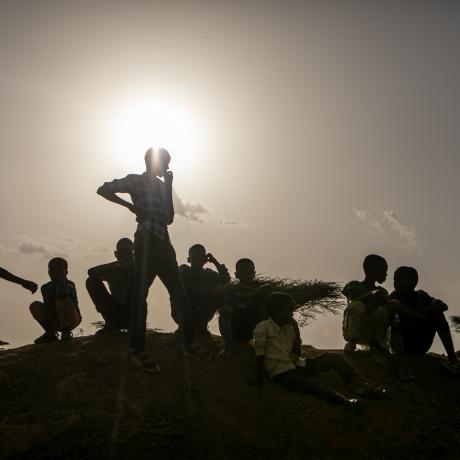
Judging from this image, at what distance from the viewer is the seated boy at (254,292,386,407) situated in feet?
15.5

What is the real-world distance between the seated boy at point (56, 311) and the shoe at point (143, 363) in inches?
71.6

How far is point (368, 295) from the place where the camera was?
19.7ft

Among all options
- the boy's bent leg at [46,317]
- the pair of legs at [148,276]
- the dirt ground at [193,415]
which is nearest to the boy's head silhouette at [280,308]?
the dirt ground at [193,415]

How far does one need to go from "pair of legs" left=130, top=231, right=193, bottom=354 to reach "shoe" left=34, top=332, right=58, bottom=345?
202 centimetres

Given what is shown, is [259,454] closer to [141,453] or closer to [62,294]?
[141,453]

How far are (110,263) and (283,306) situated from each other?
9.01 ft

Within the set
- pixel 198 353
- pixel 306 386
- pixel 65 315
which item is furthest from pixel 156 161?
pixel 306 386

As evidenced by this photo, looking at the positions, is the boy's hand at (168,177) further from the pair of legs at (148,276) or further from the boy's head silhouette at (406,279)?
the boy's head silhouette at (406,279)

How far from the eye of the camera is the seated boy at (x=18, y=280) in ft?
16.3

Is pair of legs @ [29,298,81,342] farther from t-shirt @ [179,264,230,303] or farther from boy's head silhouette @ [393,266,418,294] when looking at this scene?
boy's head silhouette @ [393,266,418,294]

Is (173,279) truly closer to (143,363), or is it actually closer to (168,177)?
(143,363)

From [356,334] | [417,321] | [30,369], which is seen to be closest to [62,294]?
[30,369]

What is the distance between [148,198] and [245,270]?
1.91m

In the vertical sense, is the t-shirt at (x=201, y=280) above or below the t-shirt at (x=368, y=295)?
above
